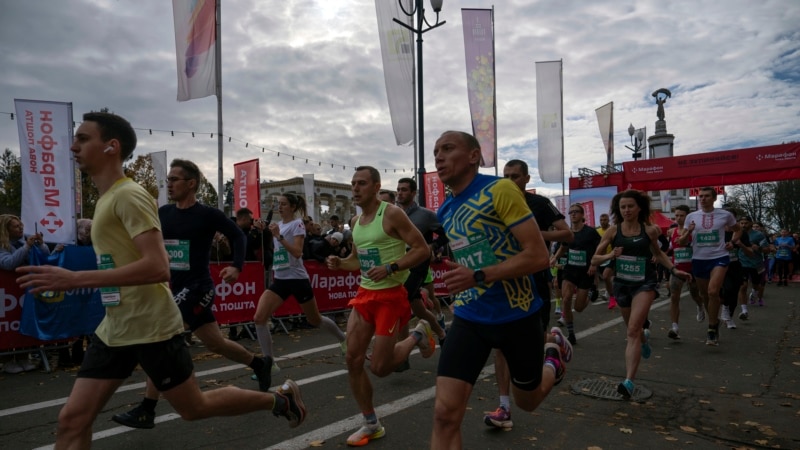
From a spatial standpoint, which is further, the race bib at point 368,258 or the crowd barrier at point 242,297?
the crowd barrier at point 242,297

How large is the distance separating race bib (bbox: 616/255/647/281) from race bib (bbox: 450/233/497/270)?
3.35m

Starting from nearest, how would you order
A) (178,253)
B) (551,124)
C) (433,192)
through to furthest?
(178,253), (433,192), (551,124)

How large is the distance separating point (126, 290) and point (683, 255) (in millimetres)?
8381

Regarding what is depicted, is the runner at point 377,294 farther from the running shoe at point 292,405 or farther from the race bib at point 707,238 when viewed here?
the race bib at point 707,238

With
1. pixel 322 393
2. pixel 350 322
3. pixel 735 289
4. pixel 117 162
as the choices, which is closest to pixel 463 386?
pixel 350 322

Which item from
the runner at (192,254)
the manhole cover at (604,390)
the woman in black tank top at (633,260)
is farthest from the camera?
the woman in black tank top at (633,260)

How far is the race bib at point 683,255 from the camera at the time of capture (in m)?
8.41

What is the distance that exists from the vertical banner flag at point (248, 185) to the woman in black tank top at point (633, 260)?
9.30 m

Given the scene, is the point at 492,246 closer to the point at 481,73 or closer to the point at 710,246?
the point at 710,246

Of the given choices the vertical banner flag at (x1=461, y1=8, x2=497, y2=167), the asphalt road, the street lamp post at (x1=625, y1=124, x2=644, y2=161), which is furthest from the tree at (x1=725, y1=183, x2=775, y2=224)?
the asphalt road

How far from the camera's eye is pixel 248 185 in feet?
43.1

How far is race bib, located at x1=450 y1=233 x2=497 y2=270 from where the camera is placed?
2.69 m

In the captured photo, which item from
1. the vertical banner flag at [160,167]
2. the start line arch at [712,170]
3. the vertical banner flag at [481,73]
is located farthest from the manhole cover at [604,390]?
the start line arch at [712,170]

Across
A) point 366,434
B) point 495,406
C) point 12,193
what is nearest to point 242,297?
point 495,406
